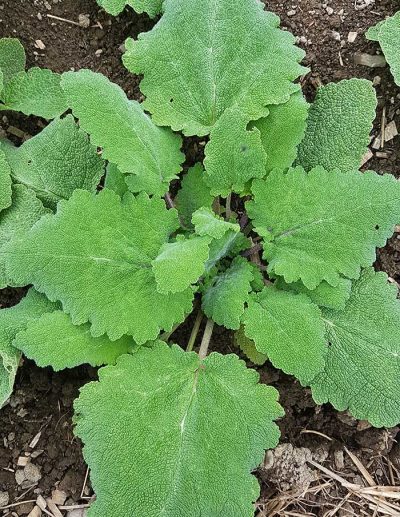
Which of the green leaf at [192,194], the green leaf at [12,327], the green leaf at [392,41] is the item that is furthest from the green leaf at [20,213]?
the green leaf at [392,41]

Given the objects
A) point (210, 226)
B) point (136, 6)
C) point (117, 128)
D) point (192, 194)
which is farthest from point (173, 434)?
point (136, 6)

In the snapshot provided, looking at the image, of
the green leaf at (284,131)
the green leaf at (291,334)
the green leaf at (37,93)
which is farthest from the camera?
the green leaf at (37,93)

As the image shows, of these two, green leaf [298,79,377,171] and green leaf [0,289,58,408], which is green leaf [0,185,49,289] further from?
green leaf [298,79,377,171]

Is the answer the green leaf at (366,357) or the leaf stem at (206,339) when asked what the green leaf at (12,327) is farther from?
the green leaf at (366,357)

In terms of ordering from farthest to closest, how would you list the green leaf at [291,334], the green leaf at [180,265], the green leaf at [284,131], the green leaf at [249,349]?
1. the green leaf at [249,349]
2. the green leaf at [284,131]
3. the green leaf at [291,334]
4. the green leaf at [180,265]

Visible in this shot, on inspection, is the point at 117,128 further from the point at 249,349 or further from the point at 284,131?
the point at 249,349
